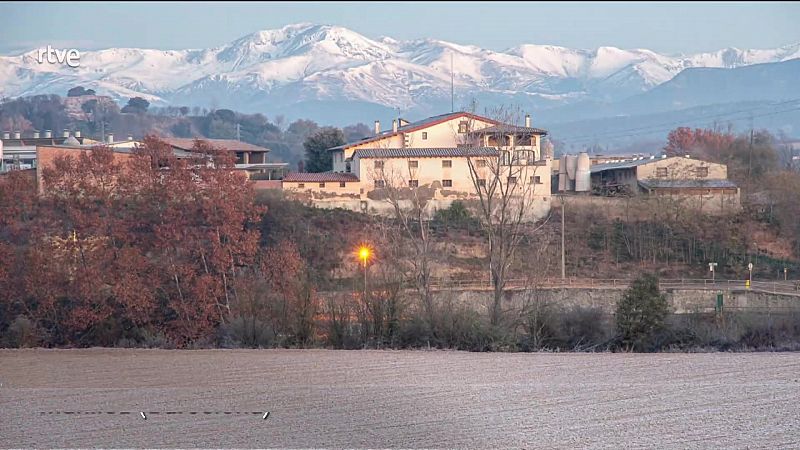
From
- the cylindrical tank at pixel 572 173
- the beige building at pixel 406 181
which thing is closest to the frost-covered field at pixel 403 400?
the beige building at pixel 406 181

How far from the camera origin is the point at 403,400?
1098 centimetres

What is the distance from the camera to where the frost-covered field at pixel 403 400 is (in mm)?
9438

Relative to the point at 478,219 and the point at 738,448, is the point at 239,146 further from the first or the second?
the point at 738,448

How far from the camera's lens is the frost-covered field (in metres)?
9.44

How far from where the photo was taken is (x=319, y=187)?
36969mm

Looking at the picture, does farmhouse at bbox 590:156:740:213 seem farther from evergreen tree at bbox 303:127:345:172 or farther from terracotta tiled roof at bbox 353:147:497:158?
evergreen tree at bbox 303:127:345:172

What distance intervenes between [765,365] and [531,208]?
24.2 metres

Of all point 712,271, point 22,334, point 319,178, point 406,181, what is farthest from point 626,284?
point 22,334

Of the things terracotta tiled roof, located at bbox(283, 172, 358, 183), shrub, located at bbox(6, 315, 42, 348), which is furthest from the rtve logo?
shrub, located at bbox(6, 315, 42, 348)

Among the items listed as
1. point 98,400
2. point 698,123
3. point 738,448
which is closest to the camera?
point 738,448

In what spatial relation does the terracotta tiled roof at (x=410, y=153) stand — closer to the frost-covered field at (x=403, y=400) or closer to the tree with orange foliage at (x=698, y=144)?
the tree with orange foliage at (x=698, y=144)

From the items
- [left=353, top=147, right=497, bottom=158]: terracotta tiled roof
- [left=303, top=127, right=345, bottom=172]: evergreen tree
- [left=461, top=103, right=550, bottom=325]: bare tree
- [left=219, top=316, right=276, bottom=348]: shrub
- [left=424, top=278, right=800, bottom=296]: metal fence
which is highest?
[left=303, top=127, right=345, bottom=172]: evergreen tree

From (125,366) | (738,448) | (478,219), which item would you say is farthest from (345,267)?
(738,448)

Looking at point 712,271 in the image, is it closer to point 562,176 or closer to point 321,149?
point 562,176
